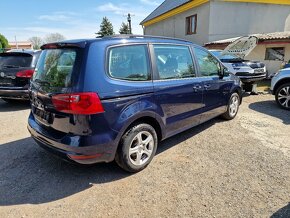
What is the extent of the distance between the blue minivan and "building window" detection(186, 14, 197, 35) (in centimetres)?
1450

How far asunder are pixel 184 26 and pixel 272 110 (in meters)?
14.0

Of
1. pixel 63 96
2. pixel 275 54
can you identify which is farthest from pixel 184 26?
pixel 63 96

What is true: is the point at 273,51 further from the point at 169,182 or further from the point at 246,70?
the point at 169,182

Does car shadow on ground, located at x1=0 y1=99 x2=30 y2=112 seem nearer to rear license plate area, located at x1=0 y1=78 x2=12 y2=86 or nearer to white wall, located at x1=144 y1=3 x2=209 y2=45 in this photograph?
rear license plate area, located at x1=0 y1=78 x2=12 y2=86

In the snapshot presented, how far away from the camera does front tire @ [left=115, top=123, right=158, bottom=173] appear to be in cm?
294

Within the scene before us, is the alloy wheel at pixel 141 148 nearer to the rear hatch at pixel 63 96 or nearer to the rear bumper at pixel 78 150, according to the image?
the rear bumper at pixel 78 150

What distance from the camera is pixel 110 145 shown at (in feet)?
9.02

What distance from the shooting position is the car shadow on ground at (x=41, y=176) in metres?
2.75

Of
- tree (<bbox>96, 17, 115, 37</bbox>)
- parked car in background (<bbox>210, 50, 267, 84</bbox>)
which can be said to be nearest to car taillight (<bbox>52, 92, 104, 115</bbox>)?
parked car in background (<bbox>210, 50, 267, 84</bbox>)

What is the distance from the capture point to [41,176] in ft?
10.3

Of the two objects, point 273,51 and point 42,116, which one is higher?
point 273,51

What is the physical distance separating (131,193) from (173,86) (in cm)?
162

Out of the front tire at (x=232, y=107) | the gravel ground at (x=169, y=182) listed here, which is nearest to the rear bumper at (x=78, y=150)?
the gravel ground at (x=169, y=182)

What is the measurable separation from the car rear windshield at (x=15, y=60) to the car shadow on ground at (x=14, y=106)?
1.20m
